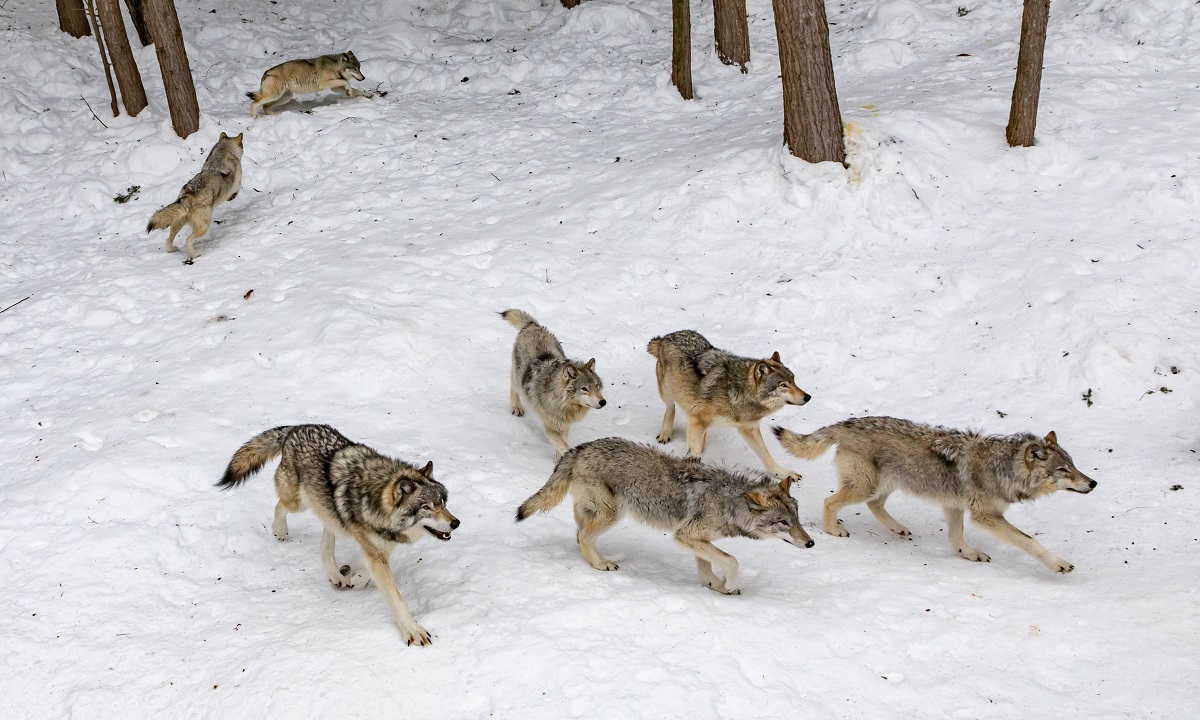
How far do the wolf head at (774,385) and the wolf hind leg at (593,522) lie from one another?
2.42 metres

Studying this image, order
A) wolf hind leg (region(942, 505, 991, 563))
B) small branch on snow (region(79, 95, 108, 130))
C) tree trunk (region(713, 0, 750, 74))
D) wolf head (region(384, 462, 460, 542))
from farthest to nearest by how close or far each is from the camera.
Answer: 1. tree trunk (region(713, 0, 750, 74))
2. small branch on snow (region(79, 95, 108, 130))
3. wolf hind leg (region(942, 505, 991, 563))
4. wolf head (region(384, 462, 460, 542))

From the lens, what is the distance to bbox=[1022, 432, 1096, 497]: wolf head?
752 cm

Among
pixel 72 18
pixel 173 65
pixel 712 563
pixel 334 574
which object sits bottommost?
pixel 712 563

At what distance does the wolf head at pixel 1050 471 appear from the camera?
7.52 m

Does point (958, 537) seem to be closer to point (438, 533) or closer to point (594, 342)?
point (438, 533)

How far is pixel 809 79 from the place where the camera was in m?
12.4

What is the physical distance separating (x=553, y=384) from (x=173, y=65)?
1060cm

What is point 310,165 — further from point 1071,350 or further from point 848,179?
point 1071,350

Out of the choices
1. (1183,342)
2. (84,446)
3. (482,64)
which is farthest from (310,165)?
Result: (1183,342)

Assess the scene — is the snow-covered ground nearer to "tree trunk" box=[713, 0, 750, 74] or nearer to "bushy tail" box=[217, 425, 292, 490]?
"tree trunk" box=[713, 0, 750, 74]

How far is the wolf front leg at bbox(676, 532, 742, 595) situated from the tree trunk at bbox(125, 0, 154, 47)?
17.8m

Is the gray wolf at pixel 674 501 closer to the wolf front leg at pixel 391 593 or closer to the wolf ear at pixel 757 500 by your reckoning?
the wolf ear at pixel 757 500

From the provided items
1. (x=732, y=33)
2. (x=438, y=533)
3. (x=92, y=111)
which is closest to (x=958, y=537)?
(x=438, y=533)

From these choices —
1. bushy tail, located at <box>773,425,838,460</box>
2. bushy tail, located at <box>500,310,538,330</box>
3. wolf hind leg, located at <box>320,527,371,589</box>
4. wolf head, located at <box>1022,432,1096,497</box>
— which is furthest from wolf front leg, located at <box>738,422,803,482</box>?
wolf hind leg, located at <box>320,527,371,589</box>
